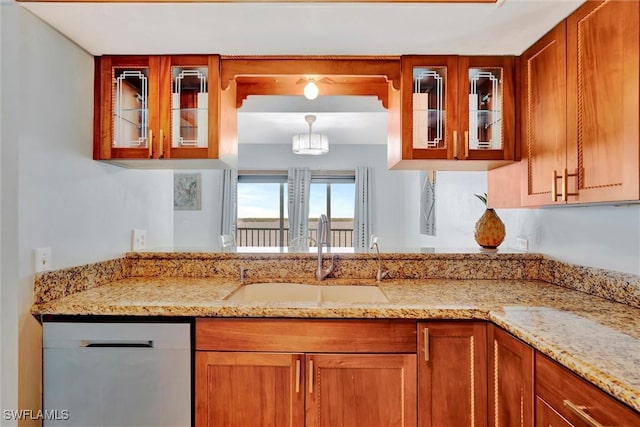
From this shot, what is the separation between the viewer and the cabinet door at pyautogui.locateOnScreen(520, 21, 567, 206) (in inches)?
56.4

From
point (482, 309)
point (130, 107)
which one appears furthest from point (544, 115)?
point (130, 107)

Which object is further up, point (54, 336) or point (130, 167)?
point (130, 167)

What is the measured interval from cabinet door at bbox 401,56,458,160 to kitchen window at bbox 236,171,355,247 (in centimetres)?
439

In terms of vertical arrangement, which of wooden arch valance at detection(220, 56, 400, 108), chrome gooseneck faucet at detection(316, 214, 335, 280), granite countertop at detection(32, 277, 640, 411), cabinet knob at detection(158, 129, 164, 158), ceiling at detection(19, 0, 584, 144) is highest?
ceiling at detection(19, 0, 584, 144)

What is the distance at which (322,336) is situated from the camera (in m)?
1.38

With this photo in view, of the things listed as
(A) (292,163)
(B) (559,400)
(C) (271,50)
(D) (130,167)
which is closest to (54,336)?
(D) (130,167)

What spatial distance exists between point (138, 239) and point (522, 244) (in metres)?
→ 2.17

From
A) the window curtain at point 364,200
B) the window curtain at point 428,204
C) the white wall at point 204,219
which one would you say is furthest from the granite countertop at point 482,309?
the white wall at point 204,219

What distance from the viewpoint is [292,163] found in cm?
620

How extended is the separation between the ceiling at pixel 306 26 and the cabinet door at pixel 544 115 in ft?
0.25

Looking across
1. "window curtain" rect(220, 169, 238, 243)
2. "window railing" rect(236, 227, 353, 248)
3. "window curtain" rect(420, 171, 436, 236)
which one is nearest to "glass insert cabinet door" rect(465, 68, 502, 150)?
"window curtain" rect(420, 171, 436, 236)

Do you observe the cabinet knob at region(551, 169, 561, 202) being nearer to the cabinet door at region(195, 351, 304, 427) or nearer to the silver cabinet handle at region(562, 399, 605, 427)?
the silver cabinet handle at region(562, 399, 605, 427)

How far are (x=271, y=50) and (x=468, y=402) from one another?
65.5 inches

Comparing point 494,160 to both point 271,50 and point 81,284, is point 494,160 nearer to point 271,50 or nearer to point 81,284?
point 271,50
